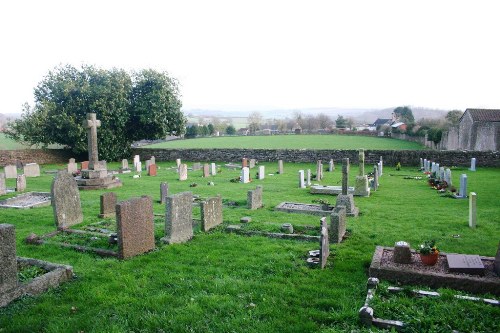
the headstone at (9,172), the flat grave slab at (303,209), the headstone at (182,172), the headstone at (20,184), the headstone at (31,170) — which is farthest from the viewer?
the headstone at (31,170)

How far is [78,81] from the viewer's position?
2950cm

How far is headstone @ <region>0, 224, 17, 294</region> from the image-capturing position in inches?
233

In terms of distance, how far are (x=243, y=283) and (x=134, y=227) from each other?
112 inches

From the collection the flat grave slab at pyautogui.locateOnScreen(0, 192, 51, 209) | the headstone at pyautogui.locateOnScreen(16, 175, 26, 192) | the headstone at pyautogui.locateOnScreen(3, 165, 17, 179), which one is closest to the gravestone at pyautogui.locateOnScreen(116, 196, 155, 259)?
the flat grave slab at pyautogui.locateOnScreen(0, 192, 51, 209)

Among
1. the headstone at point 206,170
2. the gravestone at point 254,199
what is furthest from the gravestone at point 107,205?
the headstone at point 206,170

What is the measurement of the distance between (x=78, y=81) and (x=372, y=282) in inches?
1141

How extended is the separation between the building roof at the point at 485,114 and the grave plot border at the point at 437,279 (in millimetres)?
30882

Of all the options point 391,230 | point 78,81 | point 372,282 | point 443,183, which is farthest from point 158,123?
point 372,282

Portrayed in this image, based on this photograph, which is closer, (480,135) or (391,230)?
(391,230)

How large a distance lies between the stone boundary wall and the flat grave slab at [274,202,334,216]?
50.8 ft

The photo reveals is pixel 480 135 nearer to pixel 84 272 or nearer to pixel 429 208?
pixel 429 208

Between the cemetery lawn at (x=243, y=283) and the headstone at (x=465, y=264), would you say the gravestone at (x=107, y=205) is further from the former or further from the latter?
the headstone at (x=465, y=264)

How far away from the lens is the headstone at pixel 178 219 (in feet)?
28.9

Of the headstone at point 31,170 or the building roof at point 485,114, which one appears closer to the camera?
the headstone at point 31,170
